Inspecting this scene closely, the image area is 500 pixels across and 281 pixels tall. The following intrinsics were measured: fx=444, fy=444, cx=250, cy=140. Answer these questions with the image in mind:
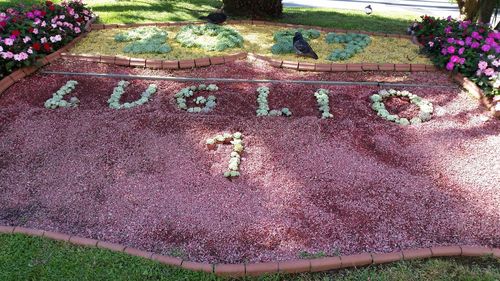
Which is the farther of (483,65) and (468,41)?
(468,41)

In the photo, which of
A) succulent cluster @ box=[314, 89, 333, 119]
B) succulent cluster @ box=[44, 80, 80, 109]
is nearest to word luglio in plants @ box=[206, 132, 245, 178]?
succulent cluster @ box=[314, 89, 333, 119]

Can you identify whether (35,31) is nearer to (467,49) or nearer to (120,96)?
(120,96)

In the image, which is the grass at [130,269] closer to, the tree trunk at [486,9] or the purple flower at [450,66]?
the purple flower at [450,66]

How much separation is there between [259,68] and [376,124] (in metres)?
1.85

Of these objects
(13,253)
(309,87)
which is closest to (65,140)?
(13,253)

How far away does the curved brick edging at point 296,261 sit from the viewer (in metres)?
3.16

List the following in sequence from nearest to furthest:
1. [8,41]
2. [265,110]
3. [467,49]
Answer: [265,110] < [8,41] < [467,49]

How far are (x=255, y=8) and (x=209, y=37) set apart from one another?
1.60 metres

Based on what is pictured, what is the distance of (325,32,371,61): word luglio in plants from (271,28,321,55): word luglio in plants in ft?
0.84

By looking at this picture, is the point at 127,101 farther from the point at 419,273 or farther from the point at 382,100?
the point at 419,273

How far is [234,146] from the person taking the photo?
4398 mm

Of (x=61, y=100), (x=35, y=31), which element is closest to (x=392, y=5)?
(x=35, y=31)

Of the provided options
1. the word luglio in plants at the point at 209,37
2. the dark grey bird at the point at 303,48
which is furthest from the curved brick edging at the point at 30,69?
the dark grey bird at the point at 303,48

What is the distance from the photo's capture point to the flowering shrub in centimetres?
550
